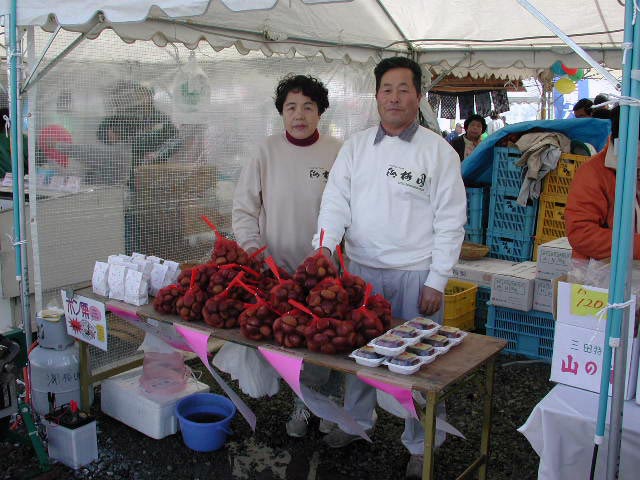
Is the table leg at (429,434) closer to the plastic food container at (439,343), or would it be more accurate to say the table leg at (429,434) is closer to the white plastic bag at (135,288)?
the plastic food container at (439,343)

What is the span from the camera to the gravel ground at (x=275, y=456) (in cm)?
301

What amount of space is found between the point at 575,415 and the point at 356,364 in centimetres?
73

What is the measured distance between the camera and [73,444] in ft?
9.84

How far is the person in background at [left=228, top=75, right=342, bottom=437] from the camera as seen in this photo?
325cm

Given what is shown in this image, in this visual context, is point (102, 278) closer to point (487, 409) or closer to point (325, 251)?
point (325, 251)

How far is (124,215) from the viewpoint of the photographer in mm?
3783

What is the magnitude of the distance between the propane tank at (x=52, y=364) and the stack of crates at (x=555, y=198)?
3658 mm

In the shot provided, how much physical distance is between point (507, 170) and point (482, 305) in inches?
45.3

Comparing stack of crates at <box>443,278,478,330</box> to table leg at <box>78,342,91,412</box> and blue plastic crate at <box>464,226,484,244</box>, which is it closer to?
blue plastic crate at <box>464,226,484,244</box>

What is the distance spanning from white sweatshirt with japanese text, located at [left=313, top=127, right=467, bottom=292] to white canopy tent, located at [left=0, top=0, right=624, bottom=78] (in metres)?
1.12

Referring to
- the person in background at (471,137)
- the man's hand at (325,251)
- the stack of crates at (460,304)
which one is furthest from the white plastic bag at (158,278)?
the person in background at (471,137)

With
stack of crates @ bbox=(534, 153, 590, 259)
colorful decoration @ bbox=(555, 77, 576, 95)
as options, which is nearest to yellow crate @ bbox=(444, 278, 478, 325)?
stack of crates @ bbox=(534, 153, 590, 259)

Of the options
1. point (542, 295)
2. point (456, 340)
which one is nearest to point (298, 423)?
point (456, 340)

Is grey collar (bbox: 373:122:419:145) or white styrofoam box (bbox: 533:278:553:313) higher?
grey collar (bbox: 373:122:419:145)
